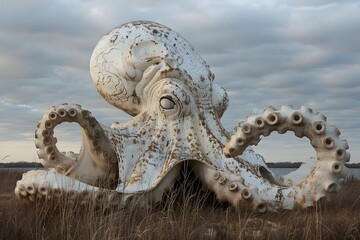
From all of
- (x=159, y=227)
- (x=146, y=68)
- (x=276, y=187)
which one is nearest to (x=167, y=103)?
(x=146, y=68)

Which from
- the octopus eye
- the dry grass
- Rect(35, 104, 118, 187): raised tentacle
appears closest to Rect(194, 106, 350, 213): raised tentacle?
the dry grass

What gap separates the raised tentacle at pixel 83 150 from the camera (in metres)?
8.52

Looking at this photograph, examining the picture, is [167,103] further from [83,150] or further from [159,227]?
[159,227]

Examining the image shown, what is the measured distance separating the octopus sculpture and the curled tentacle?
0.04 feet

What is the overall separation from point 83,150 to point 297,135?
344 cm

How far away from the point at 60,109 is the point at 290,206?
11.1ft

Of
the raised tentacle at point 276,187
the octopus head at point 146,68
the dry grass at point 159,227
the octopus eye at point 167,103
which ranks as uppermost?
the octopus head at point 146,68

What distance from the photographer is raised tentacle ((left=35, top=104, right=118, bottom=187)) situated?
8523 millimetres

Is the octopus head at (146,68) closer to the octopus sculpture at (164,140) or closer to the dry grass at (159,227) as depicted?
the octopus sculpture at (164,140)

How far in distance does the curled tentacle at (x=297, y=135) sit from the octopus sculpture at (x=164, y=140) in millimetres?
13

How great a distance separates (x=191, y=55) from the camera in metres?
9.98

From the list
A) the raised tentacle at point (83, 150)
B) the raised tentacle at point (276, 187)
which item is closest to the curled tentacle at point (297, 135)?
the raised tentacle at point (276, 187)

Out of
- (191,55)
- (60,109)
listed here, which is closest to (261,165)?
(191,55)

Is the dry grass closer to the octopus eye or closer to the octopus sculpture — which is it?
the octopus sculpture
